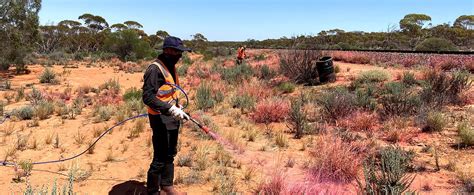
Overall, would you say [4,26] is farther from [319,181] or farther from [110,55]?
[319,181]

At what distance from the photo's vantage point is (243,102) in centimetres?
1084

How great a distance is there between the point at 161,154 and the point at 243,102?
642 cm

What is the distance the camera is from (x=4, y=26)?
1848cm

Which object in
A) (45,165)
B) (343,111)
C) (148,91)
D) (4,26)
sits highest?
(4,26)

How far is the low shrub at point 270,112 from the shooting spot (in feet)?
30.2

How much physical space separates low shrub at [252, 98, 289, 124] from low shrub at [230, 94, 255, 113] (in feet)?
3.07

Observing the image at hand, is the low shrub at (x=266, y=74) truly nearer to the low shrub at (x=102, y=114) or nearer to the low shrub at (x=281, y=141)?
the low shrub at (x=102, y=114)

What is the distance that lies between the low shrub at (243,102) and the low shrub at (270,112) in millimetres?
937

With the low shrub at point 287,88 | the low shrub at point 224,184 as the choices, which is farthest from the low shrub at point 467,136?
→ the low shrub at point 287,88

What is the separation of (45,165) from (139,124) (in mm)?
2442

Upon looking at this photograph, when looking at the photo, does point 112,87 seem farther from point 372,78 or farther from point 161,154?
point 161,154

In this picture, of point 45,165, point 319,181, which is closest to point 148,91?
point 319,181

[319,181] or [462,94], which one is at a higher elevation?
[462,94]

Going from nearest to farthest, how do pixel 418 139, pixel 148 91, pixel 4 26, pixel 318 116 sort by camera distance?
pixel 148 91 < pixel 418 139 < pixel 318 116 < pixel 4 26
